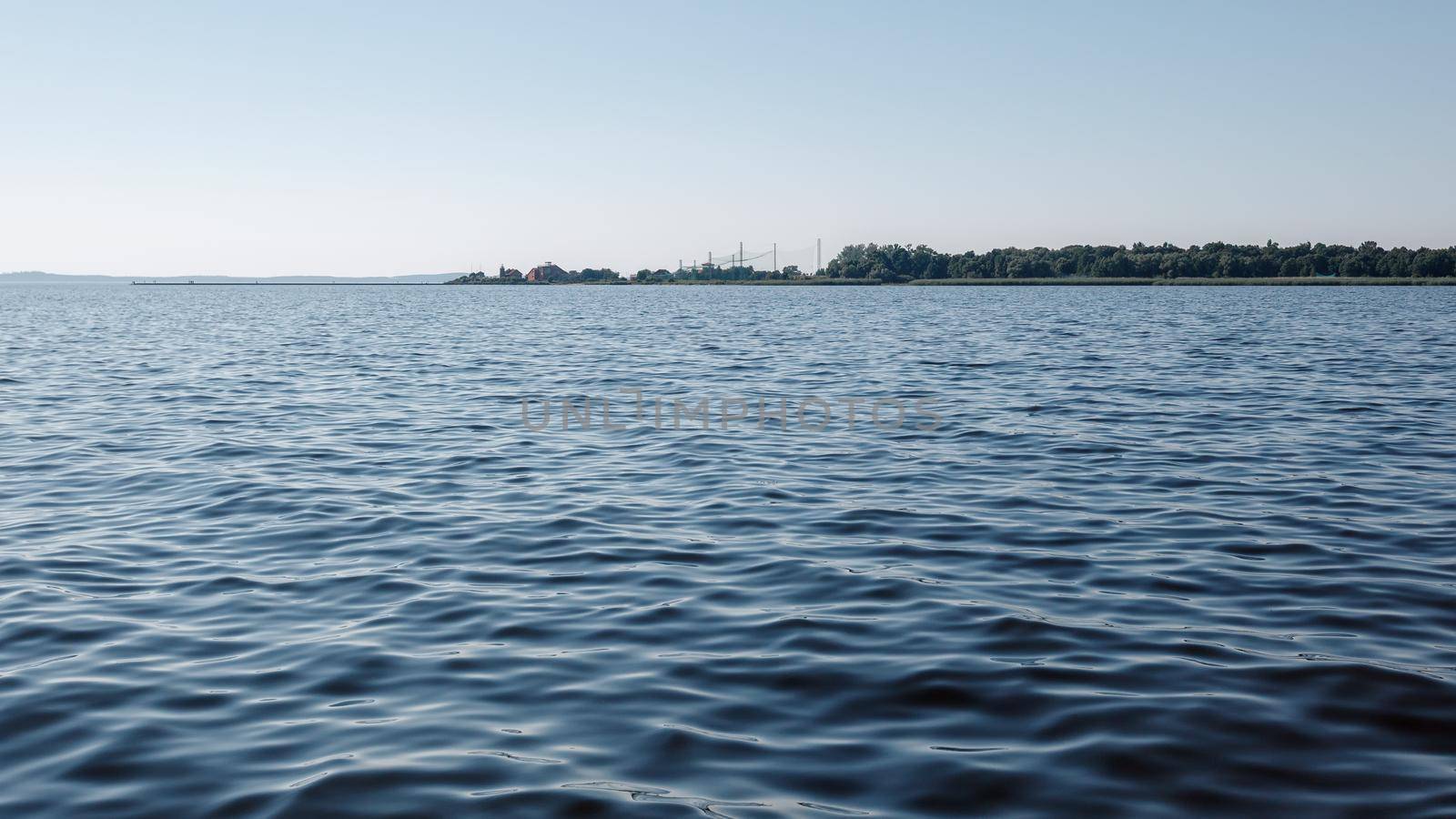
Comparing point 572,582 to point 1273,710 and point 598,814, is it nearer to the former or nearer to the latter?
point 598,814

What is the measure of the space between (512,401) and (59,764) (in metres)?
20.1

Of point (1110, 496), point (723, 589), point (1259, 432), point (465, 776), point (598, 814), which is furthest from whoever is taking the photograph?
point (1259, 432)

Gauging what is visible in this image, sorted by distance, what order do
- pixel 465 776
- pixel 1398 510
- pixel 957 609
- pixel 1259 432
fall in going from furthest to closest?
pixel 1259 432, pixel 1398 510, pixel 957 609, pixel 465 776

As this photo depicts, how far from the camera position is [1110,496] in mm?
14438

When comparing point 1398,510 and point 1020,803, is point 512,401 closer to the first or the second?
point 1398,510

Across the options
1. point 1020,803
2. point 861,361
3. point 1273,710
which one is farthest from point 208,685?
point 861,361

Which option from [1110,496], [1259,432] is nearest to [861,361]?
[1259,432]

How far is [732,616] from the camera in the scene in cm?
941

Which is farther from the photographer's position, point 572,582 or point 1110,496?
point 1110,496

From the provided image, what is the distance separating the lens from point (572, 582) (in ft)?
34.4

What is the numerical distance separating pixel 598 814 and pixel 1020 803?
7.61 feet

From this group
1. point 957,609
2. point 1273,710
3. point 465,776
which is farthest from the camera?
point 957,609

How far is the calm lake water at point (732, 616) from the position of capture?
21.0ft

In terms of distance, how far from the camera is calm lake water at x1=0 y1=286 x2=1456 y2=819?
6.41m
